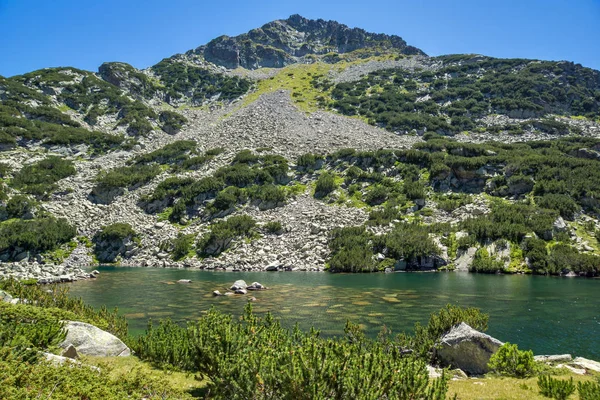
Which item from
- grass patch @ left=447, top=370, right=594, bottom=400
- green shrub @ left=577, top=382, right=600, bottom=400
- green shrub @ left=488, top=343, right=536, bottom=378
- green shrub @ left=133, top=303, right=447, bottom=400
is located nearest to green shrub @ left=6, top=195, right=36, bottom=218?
Answer: green shrub @ left=133, top=303, right=447, bottom=400

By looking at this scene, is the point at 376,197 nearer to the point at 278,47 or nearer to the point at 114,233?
the point at 114,233

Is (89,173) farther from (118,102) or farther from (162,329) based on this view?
(162,329)

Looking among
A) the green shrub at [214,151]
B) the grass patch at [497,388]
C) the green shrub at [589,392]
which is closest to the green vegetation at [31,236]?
the green shrub at [214,151]

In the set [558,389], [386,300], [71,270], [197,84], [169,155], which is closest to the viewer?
[558,389]

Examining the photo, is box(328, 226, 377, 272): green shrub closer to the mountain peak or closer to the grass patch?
the grass patch

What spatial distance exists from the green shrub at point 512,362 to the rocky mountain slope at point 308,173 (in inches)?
1277

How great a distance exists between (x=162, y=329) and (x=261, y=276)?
28132 mm

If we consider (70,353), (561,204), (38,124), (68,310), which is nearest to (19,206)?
(38,124)

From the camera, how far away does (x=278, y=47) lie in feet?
623

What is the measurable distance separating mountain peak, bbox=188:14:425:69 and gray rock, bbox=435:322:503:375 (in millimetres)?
171303

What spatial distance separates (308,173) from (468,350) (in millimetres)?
58629

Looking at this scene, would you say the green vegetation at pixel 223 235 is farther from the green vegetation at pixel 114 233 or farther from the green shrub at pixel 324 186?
the green shrub at pixel 324 186

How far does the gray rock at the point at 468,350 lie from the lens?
45.2 ft

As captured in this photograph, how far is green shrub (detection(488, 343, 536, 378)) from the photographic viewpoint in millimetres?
12398
